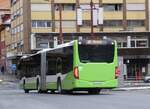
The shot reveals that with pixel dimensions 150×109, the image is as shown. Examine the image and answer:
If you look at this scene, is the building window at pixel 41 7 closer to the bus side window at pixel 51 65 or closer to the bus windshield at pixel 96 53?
the bus side window at pixel 51 65

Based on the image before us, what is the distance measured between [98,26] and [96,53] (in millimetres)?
57975

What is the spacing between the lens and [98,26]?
88.4 meters

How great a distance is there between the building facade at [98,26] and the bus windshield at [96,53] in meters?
55.8

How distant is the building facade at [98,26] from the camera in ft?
287

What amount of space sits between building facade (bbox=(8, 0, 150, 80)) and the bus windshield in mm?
55769

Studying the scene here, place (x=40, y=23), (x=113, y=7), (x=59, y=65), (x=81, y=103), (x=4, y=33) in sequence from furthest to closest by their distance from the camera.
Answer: (x=4, y=33) < (x=113, y=7) < (x=40, y=23) < (x=59, y=65) < (x=81, y=103)

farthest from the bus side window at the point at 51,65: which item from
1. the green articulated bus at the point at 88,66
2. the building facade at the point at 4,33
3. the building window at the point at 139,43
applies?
the building facade at the point at 4,33

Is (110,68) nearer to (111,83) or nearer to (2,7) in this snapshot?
(111,83)

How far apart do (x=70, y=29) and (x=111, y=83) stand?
5826 cm

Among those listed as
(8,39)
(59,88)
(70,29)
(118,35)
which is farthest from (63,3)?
(59,88)

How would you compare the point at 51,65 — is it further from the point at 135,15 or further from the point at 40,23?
the point at 135,15

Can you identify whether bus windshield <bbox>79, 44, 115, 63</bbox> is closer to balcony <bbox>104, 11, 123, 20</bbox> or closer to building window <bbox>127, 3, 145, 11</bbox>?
balcony <bbox>104, 11, 123, 20</bbox>

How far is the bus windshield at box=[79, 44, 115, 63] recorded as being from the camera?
30.4 meters

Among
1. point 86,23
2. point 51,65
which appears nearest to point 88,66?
point 51,65
